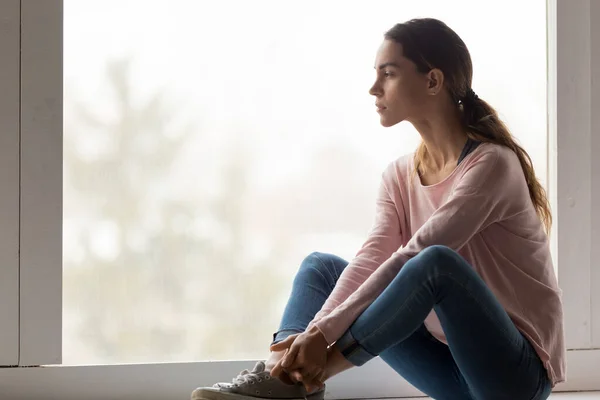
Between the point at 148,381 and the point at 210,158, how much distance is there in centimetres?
60

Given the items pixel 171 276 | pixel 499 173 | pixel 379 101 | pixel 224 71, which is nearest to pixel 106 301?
pixel 171 276

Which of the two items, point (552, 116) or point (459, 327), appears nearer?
point (459, 327)

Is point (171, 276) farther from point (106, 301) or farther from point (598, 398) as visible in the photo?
point (598, 398)

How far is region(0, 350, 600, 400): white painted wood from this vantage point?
2004 mm

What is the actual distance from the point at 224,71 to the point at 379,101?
1.63 feet

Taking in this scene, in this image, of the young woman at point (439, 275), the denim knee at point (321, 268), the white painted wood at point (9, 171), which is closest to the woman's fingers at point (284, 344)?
the young woman at point (439, 275)

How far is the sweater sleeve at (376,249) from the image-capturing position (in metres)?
1.71

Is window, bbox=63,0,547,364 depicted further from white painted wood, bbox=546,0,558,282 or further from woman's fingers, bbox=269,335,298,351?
woman's fingers, bbox=269,335,298,351

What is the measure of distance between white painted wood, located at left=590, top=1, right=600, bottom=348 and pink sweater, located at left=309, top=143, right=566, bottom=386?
1.75 feet

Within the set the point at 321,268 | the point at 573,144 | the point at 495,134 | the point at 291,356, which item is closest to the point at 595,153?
the point at 573,144

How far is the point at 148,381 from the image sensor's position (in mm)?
2062

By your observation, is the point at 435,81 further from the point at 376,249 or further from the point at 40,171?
the point at 40,171

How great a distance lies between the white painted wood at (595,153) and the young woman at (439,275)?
44 centimetres

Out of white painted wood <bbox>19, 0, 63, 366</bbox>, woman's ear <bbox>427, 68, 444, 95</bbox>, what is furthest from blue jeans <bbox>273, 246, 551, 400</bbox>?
white painted wood <bbox>19, 0, 63, 366</bbox>
